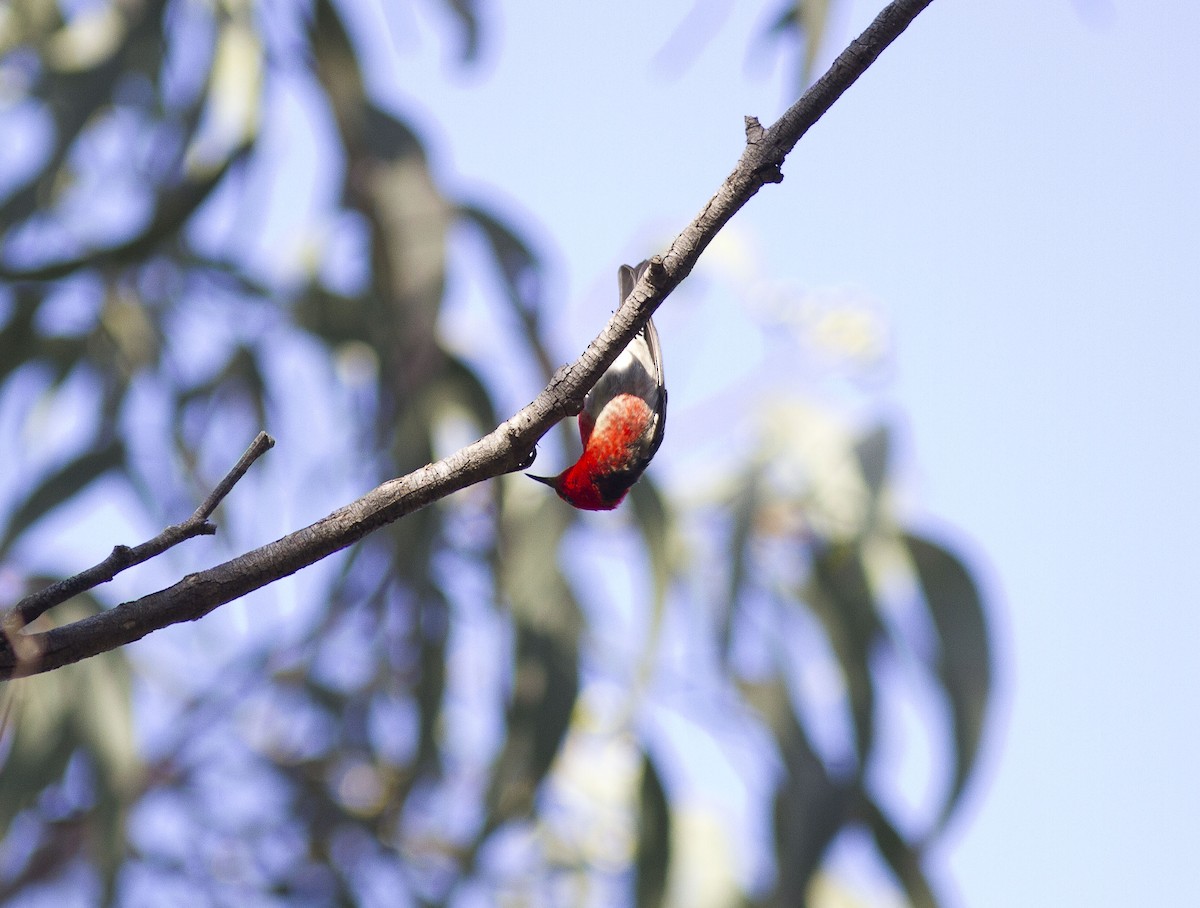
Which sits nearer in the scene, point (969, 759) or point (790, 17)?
point (790, 17)

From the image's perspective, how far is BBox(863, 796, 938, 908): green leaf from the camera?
245cm

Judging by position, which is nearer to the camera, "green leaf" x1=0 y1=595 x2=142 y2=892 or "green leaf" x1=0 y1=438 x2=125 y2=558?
"green leaf" x1=0 y1=595 x2=142 y2=892

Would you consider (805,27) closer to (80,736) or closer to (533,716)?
(533,716)

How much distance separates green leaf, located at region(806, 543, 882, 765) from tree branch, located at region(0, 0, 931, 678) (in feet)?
6.23

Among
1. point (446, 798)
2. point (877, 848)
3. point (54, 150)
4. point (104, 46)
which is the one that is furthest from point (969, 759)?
point (104, 46)

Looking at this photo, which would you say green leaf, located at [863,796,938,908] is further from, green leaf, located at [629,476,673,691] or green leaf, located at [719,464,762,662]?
green leaf, located at [629,476,673,691]

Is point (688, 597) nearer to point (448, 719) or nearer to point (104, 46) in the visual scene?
point (448, 719)

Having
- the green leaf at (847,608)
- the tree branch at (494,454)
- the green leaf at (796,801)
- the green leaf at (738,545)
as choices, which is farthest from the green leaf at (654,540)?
the tree branch at (494,454)

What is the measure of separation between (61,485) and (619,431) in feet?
3.76

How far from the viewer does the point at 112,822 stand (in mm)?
2131

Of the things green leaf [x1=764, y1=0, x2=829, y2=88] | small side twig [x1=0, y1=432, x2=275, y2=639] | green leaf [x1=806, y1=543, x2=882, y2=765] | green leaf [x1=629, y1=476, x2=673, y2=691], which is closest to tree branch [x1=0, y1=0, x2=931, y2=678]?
small side twig [x1=0, y1=432, x2=275, y2=639]

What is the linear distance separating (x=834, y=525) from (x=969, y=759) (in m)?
0.68

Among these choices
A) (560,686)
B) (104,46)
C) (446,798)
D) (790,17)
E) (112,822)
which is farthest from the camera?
(446,798)

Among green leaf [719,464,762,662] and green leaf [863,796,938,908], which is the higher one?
green leaf [719,464,762,662]
